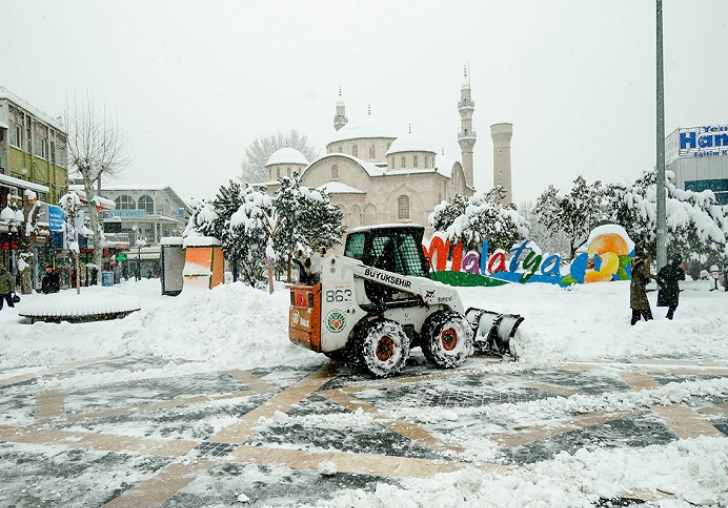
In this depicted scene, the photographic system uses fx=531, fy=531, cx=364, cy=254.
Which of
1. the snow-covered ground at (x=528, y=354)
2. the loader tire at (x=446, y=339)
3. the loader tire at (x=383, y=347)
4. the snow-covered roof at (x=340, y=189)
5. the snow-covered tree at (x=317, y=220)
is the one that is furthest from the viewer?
the snow-covered roof at (x=340, y=189)

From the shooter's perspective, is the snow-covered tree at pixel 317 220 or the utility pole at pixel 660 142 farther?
the snow-covered tree at pixel 317 220

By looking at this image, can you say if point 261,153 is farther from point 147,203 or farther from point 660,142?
point 660,142

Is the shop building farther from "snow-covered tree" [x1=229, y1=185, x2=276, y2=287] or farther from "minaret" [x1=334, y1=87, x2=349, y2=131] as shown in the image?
"minaret" [x1=334, y1=87, x2=349, y2=131]

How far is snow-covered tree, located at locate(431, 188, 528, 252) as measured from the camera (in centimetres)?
2711

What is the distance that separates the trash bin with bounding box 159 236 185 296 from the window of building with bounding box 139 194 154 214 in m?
43.5

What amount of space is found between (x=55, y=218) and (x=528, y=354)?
25061 millimetres

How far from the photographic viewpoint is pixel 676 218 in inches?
805

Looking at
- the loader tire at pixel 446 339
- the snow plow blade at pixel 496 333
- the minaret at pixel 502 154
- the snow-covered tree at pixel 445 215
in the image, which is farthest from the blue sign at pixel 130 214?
the loader tire at pixel 446 339

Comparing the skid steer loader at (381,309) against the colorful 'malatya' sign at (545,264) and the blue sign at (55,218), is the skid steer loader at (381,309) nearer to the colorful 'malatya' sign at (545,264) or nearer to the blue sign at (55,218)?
the colorful 'malatya' sign at (545,264)

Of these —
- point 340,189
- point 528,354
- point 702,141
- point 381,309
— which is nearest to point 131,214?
point 340,189

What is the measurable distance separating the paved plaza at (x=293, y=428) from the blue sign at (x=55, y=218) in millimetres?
19669

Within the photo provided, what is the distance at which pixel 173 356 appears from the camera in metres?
10.7

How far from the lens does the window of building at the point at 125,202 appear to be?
208ft

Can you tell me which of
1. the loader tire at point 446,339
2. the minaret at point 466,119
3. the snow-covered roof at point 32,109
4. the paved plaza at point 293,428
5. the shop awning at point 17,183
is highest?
the minaret at point 466,119
